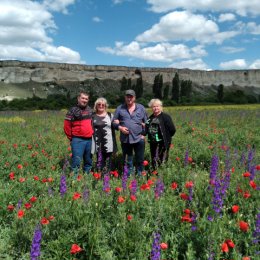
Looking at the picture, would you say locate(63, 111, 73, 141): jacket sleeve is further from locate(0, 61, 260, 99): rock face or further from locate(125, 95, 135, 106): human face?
locate(0, 61, 260, 99): rock face

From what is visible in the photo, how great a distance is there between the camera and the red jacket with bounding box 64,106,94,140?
6.58 meters

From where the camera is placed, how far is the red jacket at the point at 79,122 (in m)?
6.58

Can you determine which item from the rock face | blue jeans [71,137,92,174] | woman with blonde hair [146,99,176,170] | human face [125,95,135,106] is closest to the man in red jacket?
blue jeans [71,137,92,174]

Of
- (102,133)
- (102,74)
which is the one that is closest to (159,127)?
(102,133)

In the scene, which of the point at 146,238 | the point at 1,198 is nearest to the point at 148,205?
the point at 146,238

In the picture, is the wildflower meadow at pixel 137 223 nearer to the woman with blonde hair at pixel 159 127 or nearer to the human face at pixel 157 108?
the woman with blonde hair at pixel 159 127

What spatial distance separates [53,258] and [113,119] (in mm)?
3899

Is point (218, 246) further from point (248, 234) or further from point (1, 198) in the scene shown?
point (1, 198)

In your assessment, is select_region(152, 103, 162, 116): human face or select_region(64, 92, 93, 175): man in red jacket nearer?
select_region(64, 92, 93, 175): man in red jacket

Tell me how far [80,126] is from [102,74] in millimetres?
101640

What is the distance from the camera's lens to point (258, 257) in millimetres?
2943

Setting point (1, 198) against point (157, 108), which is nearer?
point (1, 198)

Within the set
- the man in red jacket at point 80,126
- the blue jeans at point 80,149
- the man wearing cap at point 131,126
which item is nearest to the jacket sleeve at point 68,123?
the man in red jacket at point 80,126

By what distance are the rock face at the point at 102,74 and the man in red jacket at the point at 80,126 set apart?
313ft
